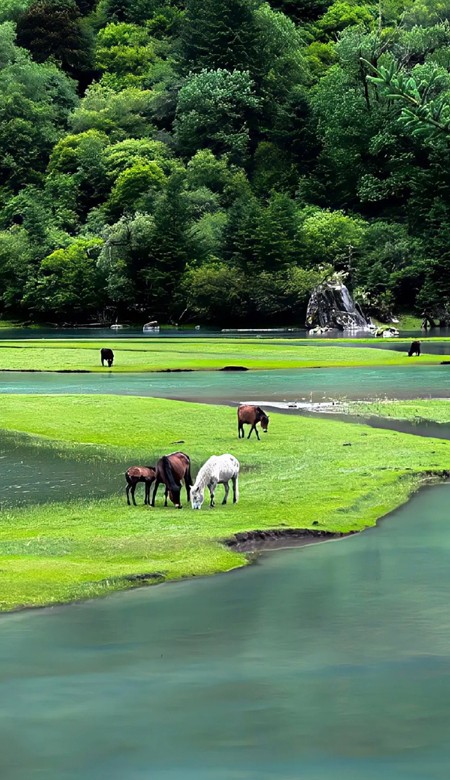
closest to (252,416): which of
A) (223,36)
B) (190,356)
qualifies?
(190,356)

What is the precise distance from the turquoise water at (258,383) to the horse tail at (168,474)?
68.9 feet

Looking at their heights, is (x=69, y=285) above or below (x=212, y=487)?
above

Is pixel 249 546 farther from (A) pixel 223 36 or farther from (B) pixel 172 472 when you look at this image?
(A) pixel 223 36

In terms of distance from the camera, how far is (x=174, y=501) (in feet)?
67.8

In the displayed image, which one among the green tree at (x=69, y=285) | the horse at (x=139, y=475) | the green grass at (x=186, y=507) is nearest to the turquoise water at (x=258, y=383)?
the green grass at (x=186, y=507)

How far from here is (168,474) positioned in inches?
816

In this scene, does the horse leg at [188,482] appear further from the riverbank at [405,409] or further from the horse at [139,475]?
the riverbank at [405,409]

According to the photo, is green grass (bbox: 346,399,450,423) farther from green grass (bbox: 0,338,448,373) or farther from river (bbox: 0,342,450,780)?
green grass (bbox: 0,338,448,373)

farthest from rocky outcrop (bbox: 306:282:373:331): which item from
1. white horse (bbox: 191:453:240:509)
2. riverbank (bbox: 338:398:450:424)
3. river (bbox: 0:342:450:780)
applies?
river (bbox: 0:342:450:780)

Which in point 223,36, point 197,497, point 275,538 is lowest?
point 275,538

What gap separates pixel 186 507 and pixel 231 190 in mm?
149926

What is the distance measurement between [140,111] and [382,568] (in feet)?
610

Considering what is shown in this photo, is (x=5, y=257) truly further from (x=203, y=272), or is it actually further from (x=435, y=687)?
(x=435, y=687)

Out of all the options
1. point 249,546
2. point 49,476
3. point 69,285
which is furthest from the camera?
point 69,285
